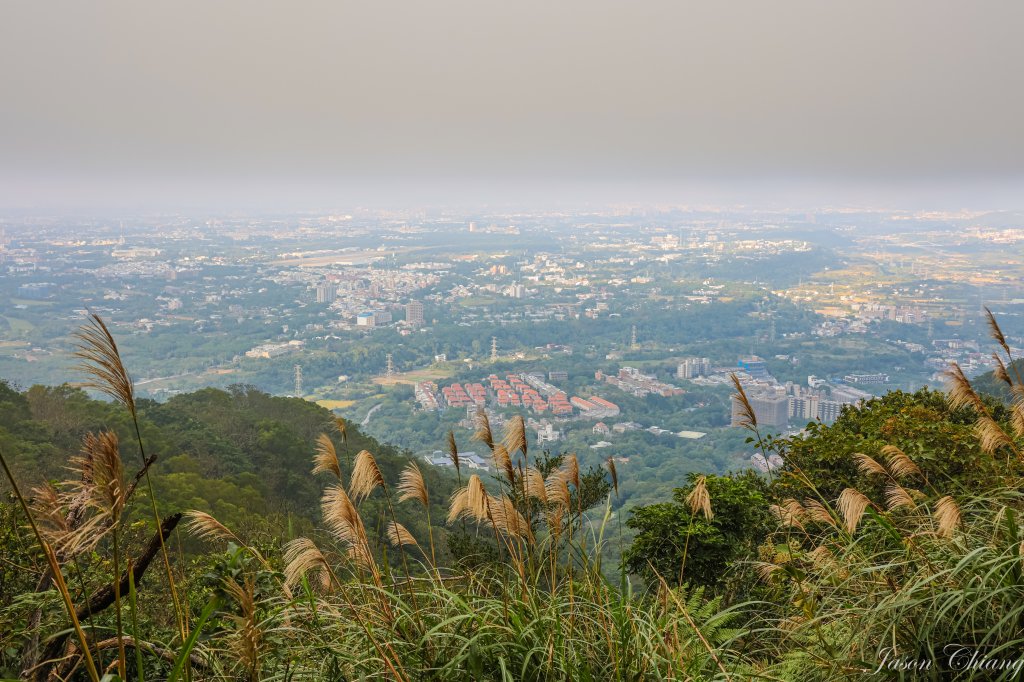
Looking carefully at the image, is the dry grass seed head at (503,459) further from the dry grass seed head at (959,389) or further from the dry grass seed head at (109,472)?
the dry grass seed head at (959,389)

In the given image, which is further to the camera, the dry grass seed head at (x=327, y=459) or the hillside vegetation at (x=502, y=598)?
the dry grass seed head at (x=327, y=459)

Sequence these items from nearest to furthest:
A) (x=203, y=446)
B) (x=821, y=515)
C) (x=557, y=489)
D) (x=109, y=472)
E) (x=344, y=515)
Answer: (x=109, y=472) → (x=344, y=515) → (x=557, y=489) → (x=821, y=515) → (x=203, y=446)

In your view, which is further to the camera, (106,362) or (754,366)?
(754,366)

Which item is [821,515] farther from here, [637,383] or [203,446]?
[637,383]

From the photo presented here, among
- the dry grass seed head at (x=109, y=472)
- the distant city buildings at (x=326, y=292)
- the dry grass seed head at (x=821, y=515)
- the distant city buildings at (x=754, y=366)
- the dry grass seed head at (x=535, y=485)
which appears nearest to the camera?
the dry grass seed head at (x=109, y=472)

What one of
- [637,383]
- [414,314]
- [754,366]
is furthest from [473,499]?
[414,314]

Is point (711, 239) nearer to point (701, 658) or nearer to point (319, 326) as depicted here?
point (319, 326)

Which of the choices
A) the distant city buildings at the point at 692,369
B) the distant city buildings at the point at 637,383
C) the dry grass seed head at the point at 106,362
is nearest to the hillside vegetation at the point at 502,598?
the dry grass seed head at the point at 106,362

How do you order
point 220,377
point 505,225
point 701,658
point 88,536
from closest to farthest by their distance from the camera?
point 88,536 → point 701,658 → point 220,377 → point 505,225

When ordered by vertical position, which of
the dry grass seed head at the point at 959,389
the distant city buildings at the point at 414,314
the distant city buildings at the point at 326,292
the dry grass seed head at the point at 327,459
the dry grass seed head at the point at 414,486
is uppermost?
the dry grass seed head at the point at 959,389

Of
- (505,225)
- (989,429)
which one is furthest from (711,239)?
(989,429)

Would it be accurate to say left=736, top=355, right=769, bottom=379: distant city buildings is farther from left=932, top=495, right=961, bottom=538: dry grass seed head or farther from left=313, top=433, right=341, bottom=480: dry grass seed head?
left=313, top=433, right=341, bottom=480: dry grass seed head
